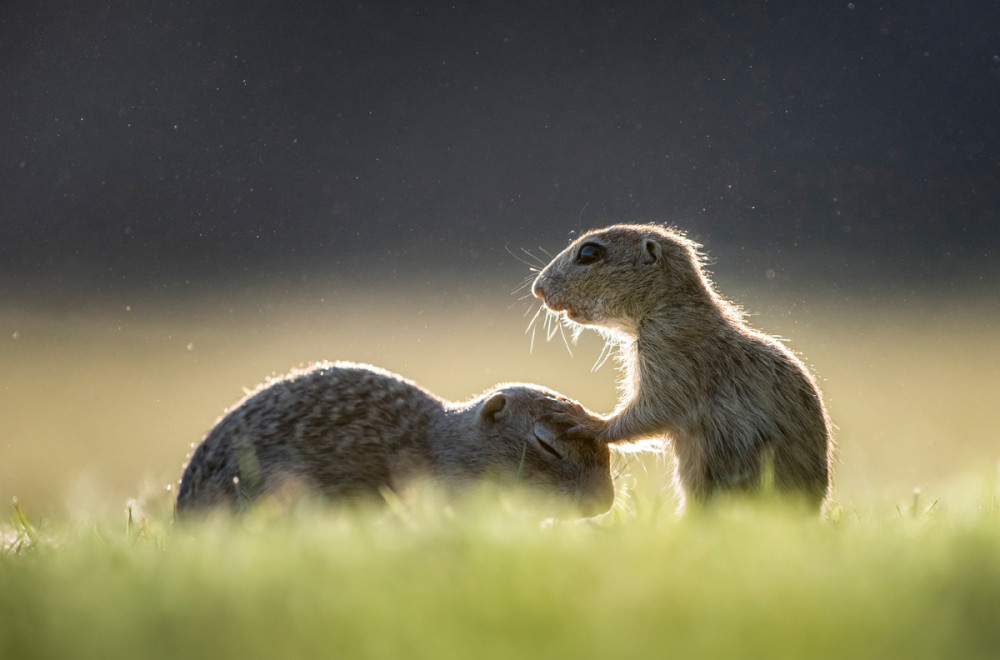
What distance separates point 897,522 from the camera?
4.00 meters

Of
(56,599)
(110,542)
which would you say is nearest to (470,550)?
(56,599)

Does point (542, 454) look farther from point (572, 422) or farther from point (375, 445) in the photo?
point (375, 445)

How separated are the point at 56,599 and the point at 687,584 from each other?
1711 mm

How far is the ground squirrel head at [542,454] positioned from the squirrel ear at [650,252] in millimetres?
996

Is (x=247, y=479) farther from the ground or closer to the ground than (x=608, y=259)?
closer to the ground

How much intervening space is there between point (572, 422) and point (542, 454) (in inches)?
10.5

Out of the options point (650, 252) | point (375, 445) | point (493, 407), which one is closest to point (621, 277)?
point (650, 252)

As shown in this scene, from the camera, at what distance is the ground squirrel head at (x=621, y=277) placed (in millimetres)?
5137

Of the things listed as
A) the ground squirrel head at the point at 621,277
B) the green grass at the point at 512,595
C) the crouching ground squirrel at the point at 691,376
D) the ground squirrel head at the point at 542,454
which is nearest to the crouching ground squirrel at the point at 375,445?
the ground squirrel head at the point at 542,454

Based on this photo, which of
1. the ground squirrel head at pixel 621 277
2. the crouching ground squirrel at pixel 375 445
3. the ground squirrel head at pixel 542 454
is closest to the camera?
the crouching ground squirrel at pixel 375 445

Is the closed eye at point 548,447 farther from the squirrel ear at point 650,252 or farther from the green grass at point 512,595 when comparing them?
the green grass at point 512,595

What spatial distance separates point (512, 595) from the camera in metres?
2.14

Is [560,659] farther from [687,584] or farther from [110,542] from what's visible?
[110,542]

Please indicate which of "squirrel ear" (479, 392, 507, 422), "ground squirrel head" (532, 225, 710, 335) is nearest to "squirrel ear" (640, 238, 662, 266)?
"ground squirrel head" (532, 225, 710, 335)
